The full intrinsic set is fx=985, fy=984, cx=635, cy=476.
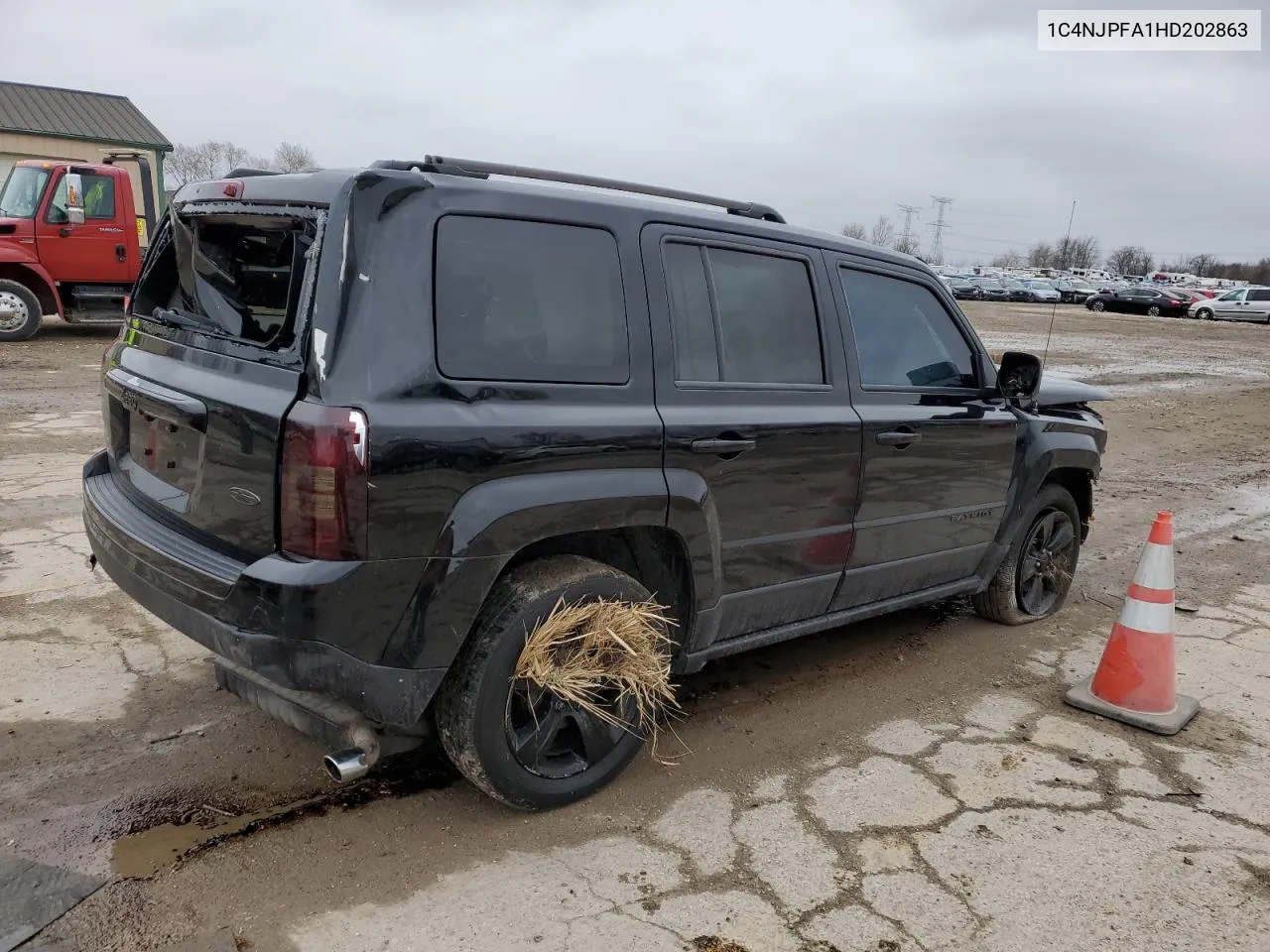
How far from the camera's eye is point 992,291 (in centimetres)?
4984

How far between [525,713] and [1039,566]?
3.27 metres

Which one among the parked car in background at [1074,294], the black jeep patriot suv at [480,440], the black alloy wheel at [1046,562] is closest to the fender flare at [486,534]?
the black jeep patriot suv at [480,440]

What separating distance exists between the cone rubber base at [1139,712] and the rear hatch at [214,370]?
3.31 metres

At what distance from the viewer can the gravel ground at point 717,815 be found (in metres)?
2.62

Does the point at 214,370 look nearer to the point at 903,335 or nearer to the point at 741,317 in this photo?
the point at 741,317

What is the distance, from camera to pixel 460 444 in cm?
266

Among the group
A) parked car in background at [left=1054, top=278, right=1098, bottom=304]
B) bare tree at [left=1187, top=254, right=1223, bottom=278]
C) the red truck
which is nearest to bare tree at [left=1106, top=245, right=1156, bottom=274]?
bare tree at [left=1187, top=254, right=1223, bottom=278]

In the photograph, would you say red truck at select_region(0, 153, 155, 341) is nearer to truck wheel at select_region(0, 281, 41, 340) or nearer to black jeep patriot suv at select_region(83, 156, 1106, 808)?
truck wheel at select_region(0, 281, 41, 340)

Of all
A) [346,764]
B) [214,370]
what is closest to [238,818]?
[346,764]

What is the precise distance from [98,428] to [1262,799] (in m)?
8.48

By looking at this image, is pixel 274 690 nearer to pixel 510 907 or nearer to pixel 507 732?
pixel 507 732

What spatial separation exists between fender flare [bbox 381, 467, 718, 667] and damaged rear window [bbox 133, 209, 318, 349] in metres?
0.71

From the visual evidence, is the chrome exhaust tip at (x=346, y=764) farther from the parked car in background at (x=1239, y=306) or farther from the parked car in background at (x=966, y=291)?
the parked car in background at (x=966, y=291)

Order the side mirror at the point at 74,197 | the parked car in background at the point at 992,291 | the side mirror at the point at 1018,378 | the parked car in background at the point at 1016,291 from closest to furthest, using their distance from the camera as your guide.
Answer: the side mirror at the point at 1018,378 → the side mirror at the point at 74,197 → the parked car in background at the point at 992,291 → the parked car in background at the point at 1016,291
